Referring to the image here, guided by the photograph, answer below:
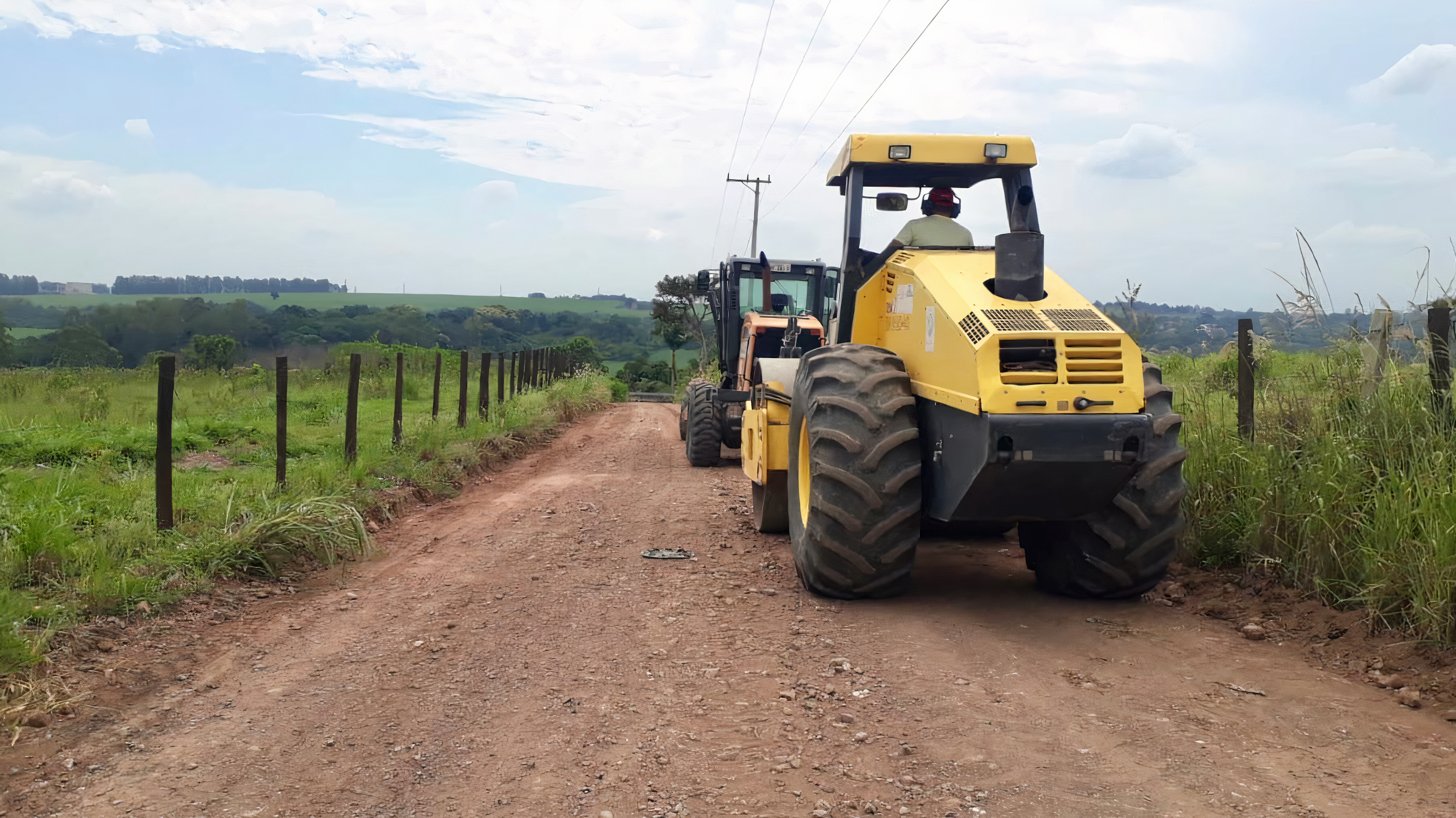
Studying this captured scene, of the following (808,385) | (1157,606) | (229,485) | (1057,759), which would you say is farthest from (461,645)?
(229,485)

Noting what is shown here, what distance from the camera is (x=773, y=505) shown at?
8086 mm

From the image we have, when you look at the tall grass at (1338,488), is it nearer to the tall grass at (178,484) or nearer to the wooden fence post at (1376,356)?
the wooden fence post at (1376,356)

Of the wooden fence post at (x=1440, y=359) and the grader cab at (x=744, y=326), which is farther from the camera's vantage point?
the grader cab at (x=744, y=326)

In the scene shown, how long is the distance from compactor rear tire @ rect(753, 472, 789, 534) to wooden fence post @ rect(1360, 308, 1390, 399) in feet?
12.4

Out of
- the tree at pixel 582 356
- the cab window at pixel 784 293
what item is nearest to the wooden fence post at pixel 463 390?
the cab window at pixel 784 293

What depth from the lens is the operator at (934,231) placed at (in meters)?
6.77

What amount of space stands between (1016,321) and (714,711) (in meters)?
2.52

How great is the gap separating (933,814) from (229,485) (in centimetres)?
720

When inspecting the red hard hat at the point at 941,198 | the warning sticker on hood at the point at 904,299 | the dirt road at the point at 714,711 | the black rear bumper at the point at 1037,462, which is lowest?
the dirt road at the point at 714,711

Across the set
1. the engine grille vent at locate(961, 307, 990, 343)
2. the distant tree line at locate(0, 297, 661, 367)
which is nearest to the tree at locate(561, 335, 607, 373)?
the distant tree line at locate(0, 297, 661, 367)

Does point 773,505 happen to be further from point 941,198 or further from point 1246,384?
point 1246,384

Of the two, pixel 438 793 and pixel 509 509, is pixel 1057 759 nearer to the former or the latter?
pixel 438 793

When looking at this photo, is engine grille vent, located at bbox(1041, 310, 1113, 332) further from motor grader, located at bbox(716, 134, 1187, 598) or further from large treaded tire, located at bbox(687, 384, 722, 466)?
large treaded tire, located at bbox(687, 384, 722, 466)

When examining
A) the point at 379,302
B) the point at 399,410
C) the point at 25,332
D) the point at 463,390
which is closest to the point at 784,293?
the point at 463,390
